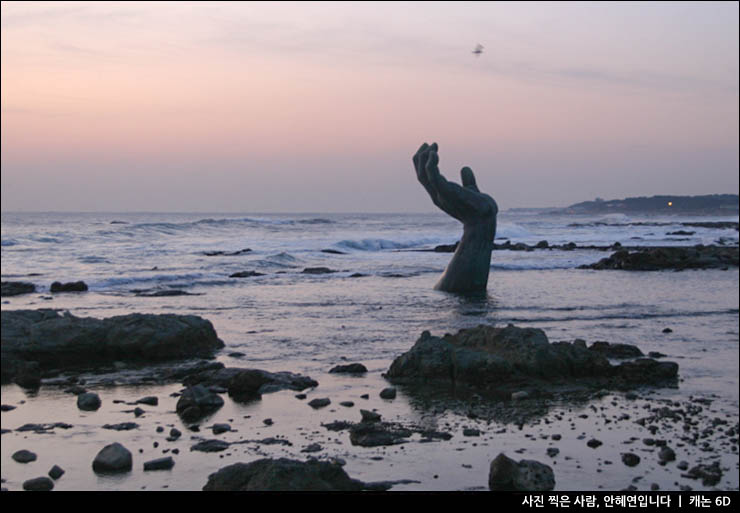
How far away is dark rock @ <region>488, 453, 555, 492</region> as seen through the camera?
21.2ft

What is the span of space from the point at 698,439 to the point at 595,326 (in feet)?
28.5

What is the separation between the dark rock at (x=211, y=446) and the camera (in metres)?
7.54

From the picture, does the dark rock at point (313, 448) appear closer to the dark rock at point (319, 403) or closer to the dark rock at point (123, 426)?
the dark rock at point (319, 403)

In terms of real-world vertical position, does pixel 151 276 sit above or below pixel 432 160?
below

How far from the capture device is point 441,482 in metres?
6.64

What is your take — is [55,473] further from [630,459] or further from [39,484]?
[630,459]

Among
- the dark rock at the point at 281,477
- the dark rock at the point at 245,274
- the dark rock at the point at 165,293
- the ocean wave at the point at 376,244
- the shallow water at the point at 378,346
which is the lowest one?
the ocean wave at the point at 376,244

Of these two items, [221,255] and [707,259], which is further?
[221,255]

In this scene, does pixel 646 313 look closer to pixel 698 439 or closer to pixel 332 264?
pixel 698 439

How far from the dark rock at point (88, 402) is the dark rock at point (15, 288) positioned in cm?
1596

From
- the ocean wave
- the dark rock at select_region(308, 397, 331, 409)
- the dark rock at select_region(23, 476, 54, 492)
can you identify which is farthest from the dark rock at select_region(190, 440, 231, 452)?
the ocean wave

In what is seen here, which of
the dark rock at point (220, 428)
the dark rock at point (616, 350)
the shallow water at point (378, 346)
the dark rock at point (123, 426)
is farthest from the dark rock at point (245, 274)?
the dark rock at point (220, 428)
